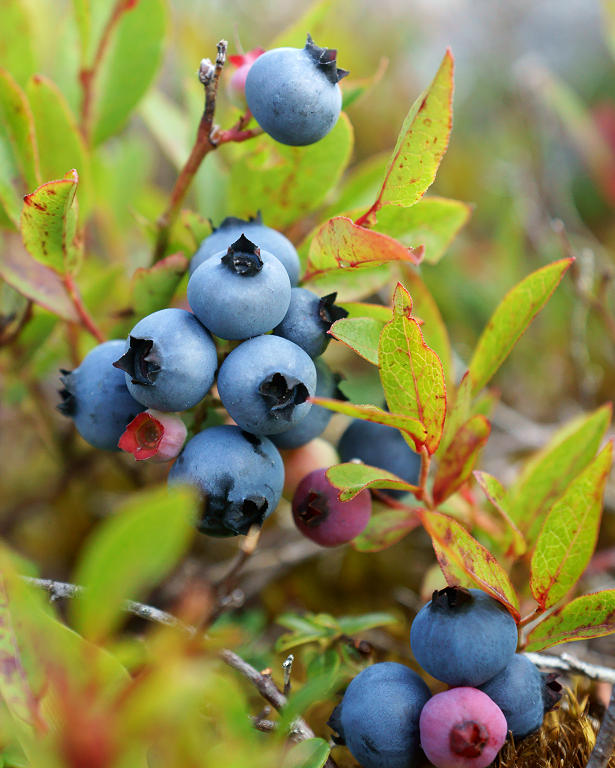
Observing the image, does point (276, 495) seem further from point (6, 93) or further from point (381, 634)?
point (6, 93)

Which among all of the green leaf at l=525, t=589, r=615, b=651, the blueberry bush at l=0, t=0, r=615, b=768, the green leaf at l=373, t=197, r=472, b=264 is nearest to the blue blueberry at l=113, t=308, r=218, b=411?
the blueberry bush at l=0, t=0, r=615, b=768

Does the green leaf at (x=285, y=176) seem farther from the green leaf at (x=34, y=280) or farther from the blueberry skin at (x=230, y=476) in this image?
the blueberry skin at (x=230, y=476)

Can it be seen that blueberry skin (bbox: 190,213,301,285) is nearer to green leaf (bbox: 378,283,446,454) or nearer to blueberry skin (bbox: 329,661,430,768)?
green leaf (bbox: 378,283,446,454)

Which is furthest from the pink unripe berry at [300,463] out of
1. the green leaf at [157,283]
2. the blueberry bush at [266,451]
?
the green leaf at [157,283]

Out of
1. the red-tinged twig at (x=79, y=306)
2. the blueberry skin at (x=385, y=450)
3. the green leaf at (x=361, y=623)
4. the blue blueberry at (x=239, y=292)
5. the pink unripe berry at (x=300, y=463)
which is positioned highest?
the blue blueberry at (x=239, y=292)

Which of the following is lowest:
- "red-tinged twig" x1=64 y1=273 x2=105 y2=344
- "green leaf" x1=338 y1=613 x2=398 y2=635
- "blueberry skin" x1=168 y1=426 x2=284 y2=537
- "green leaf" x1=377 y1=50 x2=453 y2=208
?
"green leaf" x1=338 y1=613 x2=398 y2=635

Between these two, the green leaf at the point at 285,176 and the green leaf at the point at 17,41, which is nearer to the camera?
the green leaf at the point at 285,176

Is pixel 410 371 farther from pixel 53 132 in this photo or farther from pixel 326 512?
pixel 53 132

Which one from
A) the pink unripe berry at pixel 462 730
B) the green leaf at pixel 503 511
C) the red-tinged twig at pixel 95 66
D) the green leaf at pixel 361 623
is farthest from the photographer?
the red-tinged twig at pixel 95 66
